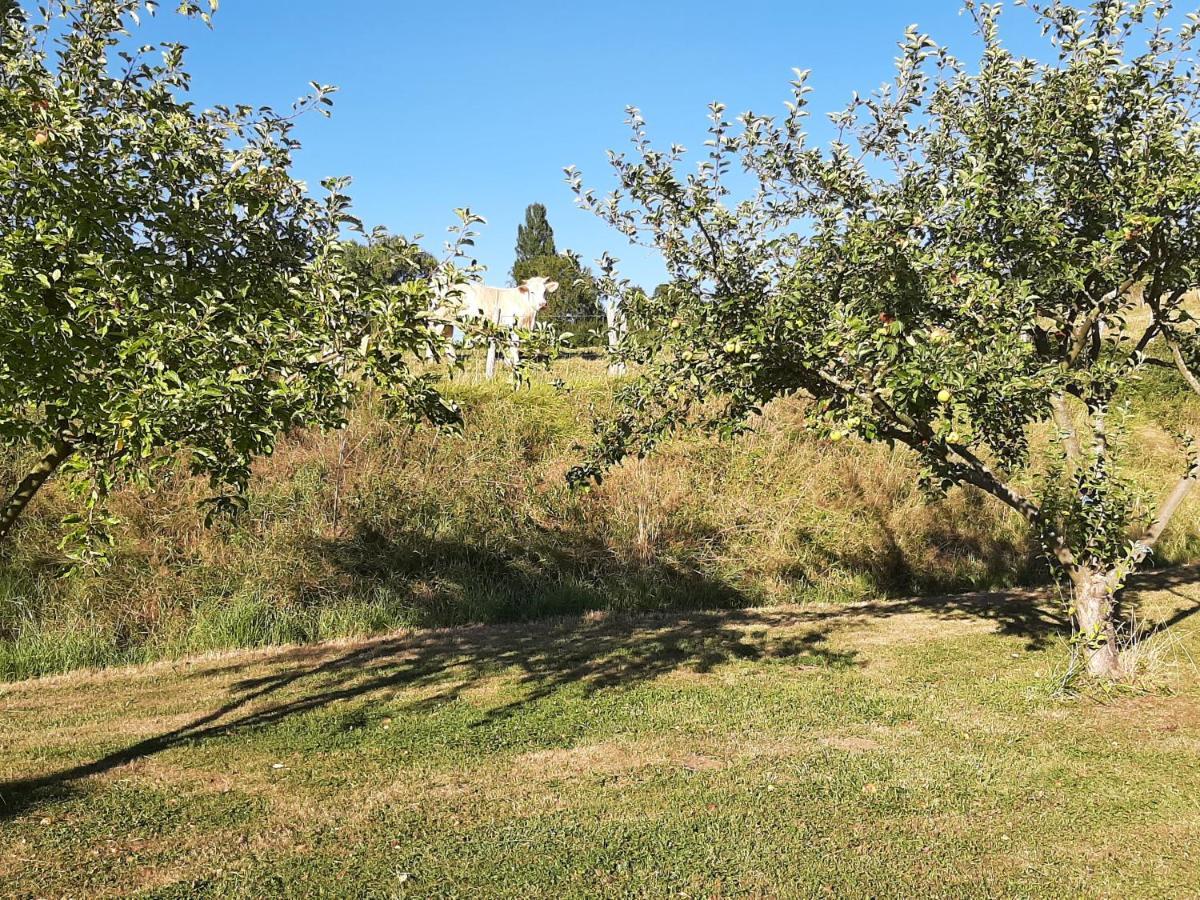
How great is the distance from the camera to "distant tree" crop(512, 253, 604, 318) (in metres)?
7.48

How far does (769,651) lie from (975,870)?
17.3 ft

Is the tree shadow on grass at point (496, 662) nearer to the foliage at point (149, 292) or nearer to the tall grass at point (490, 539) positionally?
the tall grass at point (490, 539)

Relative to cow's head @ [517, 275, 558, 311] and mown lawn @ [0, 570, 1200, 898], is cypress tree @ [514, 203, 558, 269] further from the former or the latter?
mown lawn @ [0, 570, 1200, 898]

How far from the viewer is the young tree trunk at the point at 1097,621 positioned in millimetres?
7484

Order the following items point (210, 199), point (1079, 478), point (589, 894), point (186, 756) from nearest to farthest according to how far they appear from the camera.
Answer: point (589, 894)
point (210, 199)
point (186, 756)
point (1079, 478)

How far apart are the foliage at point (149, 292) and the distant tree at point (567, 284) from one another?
2338 mm

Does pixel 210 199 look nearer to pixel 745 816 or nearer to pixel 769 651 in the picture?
pixel 745 816

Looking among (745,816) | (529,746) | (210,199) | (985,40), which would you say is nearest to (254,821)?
(529,746)

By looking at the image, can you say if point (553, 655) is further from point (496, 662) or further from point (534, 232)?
point (534, 232)

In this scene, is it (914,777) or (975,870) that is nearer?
(975,870)

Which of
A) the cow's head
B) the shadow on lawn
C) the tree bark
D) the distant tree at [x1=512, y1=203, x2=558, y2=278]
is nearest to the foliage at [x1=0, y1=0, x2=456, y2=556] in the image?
the tree bark

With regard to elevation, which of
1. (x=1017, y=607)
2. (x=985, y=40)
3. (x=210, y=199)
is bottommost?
(x=1017, y=607)

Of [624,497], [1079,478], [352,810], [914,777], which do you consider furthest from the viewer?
[624,497]

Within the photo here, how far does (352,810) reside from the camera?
565 centimetres
